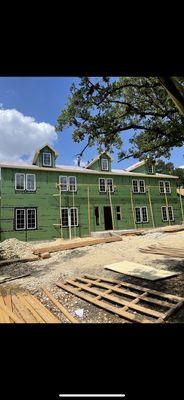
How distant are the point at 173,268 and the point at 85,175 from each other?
16.4 m

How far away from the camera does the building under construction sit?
21.2 m

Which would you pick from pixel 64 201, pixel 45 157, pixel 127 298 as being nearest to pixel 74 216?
pixel 64 201

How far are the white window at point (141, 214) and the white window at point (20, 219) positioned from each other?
11532 millimetres

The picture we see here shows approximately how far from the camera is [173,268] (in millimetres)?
9688

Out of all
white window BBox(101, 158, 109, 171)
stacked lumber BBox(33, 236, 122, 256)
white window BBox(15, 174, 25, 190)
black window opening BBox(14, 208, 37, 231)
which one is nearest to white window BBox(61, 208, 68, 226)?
black window opening BBox(14, 208, 37, 231)

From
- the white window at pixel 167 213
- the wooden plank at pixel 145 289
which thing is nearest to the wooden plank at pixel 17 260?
the wooden plank at pixel 145 289

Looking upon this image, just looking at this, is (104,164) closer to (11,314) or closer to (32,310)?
(32,310)

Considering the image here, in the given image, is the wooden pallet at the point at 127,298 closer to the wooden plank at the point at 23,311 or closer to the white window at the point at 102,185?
the wooden plank at the point at 23,311

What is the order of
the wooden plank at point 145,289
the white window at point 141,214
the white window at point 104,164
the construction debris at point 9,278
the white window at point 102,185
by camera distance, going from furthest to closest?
1. the white window at point 104,164
2. the white window at point 141,214
3. the white window at point 102,185
4. the construction debris at point 9,278
5. the wooden plank at point 145,289

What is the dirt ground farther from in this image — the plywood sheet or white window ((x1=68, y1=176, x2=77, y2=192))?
white window ((x1=68, y1=176, x2=77, y2=192))

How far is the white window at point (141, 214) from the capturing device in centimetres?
2657

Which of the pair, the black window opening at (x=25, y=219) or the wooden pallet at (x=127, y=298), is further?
the black window opening at (x=25, y=219)

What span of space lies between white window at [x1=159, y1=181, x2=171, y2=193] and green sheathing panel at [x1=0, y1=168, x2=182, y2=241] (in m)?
0.66
